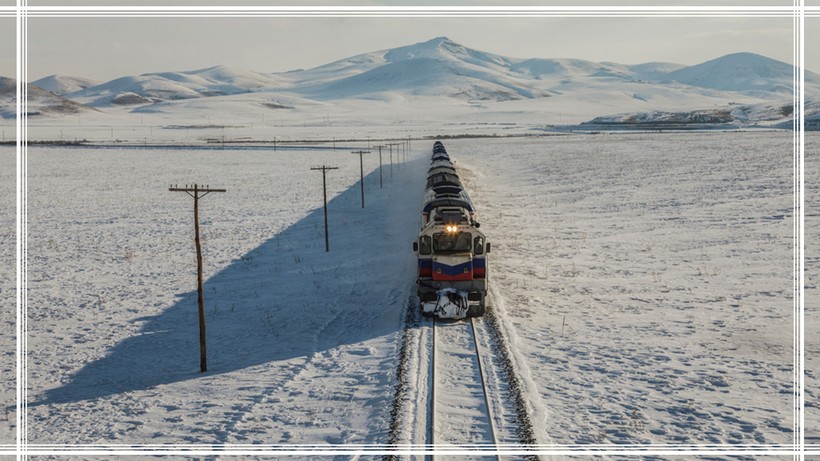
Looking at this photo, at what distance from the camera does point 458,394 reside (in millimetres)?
16953

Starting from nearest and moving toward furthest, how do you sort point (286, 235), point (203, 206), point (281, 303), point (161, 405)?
point (161, 405), point (281, 303), point (286, 235), point (203, 206)

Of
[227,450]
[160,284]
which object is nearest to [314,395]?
[227,450]

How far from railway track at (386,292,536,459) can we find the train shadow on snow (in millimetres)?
2483

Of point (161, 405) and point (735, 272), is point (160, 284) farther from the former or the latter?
point (735, 272)

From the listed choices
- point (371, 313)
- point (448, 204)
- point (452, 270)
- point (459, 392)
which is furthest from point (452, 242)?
point (459, 392)

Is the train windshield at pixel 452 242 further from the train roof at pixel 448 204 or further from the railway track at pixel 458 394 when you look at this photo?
the train roof at pixel 448 204

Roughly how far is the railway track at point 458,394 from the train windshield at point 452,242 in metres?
2.44

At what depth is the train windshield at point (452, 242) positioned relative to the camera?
2323 cm

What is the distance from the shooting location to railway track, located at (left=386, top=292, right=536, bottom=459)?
47.8 feet

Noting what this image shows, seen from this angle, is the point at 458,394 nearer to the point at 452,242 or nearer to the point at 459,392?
the point at 459,392

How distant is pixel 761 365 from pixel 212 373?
1530cm

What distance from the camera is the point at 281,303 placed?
2681 cm

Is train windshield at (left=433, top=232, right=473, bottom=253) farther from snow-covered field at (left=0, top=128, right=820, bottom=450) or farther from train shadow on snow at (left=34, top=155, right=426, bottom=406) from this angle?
train shadow on snow at (left=34, top=155, right=426, bottom=406)

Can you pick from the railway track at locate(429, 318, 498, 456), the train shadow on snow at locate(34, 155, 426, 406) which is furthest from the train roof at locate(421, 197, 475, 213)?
the railway track at locate(429, 318, 498, 456)
